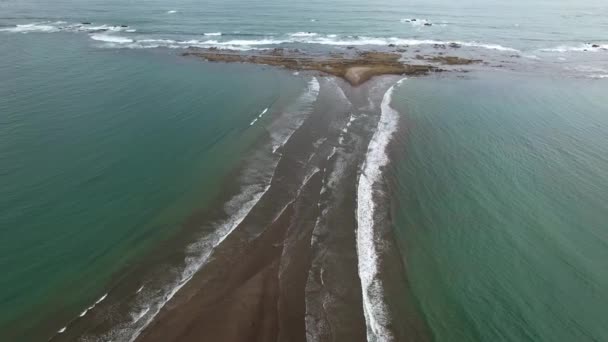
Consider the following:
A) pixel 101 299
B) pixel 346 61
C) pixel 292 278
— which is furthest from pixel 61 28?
pixel 292 278

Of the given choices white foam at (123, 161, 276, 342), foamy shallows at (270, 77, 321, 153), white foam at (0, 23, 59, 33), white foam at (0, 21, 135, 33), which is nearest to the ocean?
white foam at (123, 161, 276, 342)

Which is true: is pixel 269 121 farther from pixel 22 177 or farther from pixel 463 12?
pixel 463 12

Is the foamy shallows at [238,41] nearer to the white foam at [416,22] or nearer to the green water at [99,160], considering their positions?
the white foam at [416,22]

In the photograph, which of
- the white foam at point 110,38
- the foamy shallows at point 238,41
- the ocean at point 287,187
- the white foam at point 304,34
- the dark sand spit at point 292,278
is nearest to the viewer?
the dark sand spit at point 292,278

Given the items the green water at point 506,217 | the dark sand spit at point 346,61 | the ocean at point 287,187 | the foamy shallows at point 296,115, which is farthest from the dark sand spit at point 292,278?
the dark sand spit at point 346,61

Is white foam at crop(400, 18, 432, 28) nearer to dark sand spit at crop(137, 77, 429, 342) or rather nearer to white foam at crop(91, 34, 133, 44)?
white foam at crop(91, 34, 133, 44)

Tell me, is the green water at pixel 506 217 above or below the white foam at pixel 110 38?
below

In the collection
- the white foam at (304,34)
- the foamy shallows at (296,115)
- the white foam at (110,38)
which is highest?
the white foam at (304,34)
